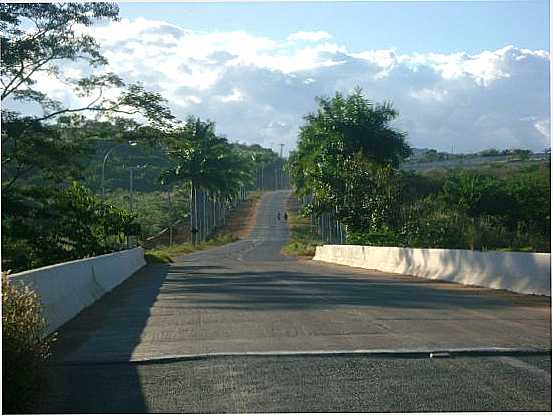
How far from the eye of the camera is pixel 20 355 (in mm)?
8172

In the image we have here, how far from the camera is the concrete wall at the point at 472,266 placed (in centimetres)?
2116

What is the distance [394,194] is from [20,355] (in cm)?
4831

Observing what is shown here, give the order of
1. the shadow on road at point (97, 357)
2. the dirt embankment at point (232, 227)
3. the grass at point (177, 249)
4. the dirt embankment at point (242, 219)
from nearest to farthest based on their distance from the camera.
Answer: the shadow on road at point (97, 357) < the grass at point (177, 249) < the dirt embankment at point (232, 227) < the dirt embankment at point (242, 219)

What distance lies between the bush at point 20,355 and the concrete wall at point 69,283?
2993 mm

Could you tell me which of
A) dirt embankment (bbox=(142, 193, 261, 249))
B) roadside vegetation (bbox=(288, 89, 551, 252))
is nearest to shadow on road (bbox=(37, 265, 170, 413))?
roadside vegetation (bbox=(288, 89, 551, 252))

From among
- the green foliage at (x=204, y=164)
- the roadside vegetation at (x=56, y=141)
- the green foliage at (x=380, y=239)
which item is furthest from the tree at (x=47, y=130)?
the green foliage at (x=204, y=164)

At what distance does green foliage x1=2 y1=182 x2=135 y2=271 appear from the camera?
95.0 feet

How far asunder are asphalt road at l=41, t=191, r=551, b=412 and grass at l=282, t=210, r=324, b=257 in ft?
152

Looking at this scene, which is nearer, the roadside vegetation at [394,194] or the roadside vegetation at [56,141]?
the roadside vegetation at [56,141]

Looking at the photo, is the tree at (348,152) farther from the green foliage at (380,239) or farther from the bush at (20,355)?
the bush at (20,355)

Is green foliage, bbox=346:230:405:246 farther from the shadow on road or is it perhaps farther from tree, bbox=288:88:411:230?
the shadow on road

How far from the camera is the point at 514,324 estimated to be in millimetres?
14688

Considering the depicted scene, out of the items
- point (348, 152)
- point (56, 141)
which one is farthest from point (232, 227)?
point (56, 141)

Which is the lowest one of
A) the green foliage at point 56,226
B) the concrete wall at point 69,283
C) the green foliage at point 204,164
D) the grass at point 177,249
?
the grass at point 177,249
